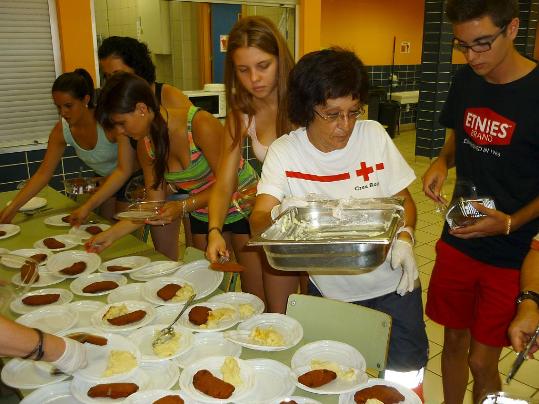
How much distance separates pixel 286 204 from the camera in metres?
1.46

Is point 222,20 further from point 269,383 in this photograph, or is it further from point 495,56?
point 269,383

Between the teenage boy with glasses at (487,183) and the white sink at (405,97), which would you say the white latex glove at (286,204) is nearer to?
the teenage boy with glasses at (487,183)

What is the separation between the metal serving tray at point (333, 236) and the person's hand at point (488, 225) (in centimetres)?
37

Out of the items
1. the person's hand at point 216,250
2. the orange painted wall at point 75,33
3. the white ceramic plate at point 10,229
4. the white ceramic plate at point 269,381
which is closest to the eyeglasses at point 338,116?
the person's hand at point 216,250

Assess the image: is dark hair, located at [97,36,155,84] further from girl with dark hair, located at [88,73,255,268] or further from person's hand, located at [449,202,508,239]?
person's hand, located at [449,202,508,239]

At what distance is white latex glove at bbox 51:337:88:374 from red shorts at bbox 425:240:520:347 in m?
1.33

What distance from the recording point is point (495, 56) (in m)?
1.55

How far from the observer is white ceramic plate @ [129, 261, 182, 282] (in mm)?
1891

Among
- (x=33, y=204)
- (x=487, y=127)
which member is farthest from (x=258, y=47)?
(x=33, y=204)

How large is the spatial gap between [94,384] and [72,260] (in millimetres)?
943

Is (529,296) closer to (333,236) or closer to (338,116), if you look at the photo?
(333,236)

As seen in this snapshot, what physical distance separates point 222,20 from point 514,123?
3.97m

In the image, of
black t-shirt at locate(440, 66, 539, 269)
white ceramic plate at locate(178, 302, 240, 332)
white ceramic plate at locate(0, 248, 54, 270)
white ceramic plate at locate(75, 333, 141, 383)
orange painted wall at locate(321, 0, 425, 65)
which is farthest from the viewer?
orange painted wall at locate(321, 0, 425, 65)

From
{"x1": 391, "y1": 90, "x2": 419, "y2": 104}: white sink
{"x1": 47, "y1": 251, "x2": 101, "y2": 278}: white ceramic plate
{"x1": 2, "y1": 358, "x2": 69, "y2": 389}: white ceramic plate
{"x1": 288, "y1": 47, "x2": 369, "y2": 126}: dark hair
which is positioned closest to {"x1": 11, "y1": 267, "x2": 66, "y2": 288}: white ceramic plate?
{"x1": 47, "y1": 251, "x2": 101, "y2": 278}: white ceramic plate
